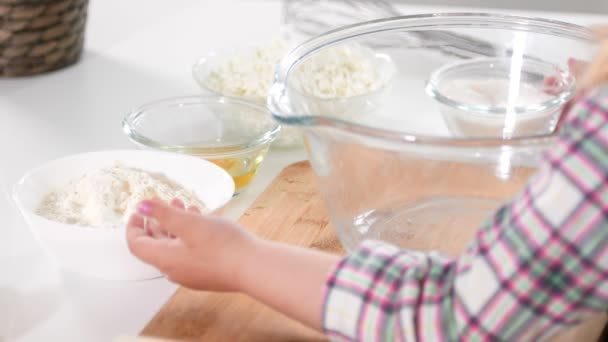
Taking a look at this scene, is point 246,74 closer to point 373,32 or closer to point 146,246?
point 373,32

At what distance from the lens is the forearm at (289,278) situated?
70cm

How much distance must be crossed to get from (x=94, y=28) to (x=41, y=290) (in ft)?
2.91

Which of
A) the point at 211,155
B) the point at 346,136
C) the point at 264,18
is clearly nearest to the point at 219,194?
the point at 211,155

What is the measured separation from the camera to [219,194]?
0.93 meters

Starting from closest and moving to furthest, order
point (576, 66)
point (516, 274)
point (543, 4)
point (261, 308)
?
point (516, 274), point (261, 308), point (576, 66), point (543, 4)

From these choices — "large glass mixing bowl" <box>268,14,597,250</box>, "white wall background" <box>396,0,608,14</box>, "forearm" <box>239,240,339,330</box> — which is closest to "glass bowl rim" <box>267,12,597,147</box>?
"large glass mixing bowl" <box>268,14,597,250</box>

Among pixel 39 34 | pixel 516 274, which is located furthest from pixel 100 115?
pixel 516 274

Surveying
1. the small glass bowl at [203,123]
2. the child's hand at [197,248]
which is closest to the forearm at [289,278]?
the child's hand at [197,248]

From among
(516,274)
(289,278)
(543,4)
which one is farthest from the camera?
(543,4)

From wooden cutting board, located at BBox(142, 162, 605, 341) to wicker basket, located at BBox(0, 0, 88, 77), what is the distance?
0.49 meters

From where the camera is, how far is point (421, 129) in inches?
44.2

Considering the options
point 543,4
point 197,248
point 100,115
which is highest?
point 197,248

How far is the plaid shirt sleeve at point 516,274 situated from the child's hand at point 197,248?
10 centimetres

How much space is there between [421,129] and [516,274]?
0.55 m
